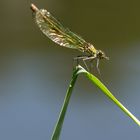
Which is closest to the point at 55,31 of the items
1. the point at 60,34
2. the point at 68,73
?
the point at 60,34

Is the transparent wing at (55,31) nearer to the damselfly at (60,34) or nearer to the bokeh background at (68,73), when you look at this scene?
the damselfly at (60,34)

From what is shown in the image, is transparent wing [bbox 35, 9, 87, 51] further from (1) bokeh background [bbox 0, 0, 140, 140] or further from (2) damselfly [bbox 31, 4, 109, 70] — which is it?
(1) bokeh background [bbox 0, 0, 140, 140]

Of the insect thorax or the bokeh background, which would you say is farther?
the bokeh background

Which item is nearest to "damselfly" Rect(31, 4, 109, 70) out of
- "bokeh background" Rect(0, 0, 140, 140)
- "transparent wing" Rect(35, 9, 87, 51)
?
"transparent wing" Rect(35, 9, 87, 51)

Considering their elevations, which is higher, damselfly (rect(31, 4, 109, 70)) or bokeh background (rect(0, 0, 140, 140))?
bokeh background (rect(0, 0, 140, 140))

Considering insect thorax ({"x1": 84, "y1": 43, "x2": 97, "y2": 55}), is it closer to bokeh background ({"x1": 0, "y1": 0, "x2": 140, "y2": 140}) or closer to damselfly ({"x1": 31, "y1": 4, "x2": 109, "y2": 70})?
damselfly ({"x1": 31, "y1": 4, "x2": 109, "y2": 70})

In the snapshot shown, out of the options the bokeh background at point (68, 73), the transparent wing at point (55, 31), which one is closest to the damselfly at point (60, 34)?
the transparent wing at point (55, 31)

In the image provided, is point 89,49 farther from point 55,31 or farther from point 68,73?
point 68,73
